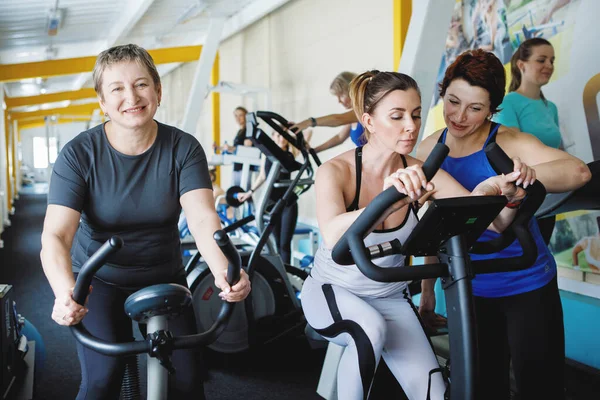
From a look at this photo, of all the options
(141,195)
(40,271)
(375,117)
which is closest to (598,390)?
(375,117)

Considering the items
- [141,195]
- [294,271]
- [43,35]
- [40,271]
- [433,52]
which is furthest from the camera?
[43,35]

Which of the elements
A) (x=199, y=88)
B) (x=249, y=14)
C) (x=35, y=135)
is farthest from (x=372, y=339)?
(x=35, y=135)

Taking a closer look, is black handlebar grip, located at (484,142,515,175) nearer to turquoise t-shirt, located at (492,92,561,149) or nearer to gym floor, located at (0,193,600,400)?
turquoise t-shirt, located at (492,92,561,149)

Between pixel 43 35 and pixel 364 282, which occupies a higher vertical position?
pixel 43 35

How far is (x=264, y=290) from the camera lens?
350 cm

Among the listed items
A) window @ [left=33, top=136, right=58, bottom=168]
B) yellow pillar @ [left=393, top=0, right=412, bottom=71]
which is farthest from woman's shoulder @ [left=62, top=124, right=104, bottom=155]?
window @ [left=33, top=136, right=58, bottom=168]

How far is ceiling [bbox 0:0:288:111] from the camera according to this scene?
6.74m

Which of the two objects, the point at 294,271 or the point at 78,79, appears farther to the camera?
the point at 78,79

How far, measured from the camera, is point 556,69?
3496 millimetres

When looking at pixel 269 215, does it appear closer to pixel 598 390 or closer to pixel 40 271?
pixel 598 390

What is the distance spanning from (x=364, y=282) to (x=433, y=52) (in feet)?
4.93

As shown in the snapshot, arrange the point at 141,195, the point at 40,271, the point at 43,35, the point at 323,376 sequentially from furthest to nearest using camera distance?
the point at 43,35 → the point at 40,271 → the point at 323,376 → the point at 141,195

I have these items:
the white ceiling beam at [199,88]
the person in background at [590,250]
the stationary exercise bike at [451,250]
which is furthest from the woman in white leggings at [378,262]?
the white ceiling beam at [199,88]

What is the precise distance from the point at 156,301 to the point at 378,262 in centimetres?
79
